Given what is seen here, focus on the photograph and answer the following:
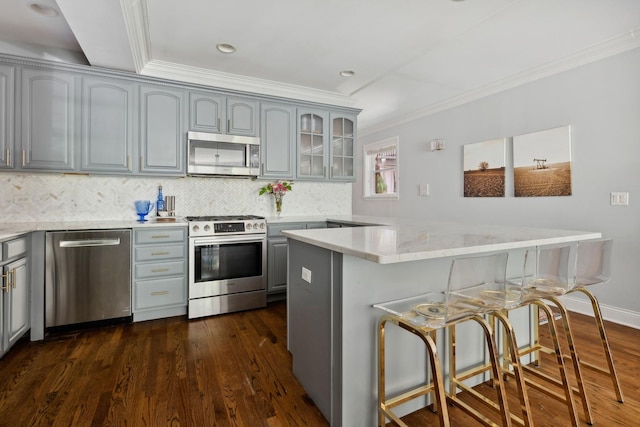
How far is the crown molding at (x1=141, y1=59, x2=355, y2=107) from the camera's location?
3317 millimetres

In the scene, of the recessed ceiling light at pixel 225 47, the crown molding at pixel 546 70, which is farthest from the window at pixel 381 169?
the recessed ceiling light at pixel 225 47

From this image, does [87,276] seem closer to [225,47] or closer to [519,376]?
[225,47]

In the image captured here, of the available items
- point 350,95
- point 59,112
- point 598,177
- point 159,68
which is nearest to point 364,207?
point 350,95

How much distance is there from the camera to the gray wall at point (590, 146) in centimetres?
283

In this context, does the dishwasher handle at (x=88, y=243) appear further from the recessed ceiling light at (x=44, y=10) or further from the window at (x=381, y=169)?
the window at (x=381, y=169)

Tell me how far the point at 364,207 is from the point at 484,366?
476 cm

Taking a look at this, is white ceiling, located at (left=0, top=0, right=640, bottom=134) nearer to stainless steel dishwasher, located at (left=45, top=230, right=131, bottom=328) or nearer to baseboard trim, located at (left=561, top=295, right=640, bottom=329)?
stainless steel dishwasher, located at (left=45, top=230, right=131, bottom=328)

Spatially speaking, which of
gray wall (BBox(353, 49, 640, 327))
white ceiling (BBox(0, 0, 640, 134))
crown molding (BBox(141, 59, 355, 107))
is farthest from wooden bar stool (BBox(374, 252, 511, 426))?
crown molding (BBox(141, 59, 355, 107))

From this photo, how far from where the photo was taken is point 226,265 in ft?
10.6

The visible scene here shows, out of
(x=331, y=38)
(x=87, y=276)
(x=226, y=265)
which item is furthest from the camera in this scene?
(x=226, y=265)

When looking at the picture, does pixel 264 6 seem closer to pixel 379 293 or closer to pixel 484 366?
pixel 379 293

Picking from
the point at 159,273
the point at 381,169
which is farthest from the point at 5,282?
the point at 381,169

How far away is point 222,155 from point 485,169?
10.6ft

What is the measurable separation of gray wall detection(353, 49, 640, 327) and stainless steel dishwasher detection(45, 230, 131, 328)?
13.4 feet
